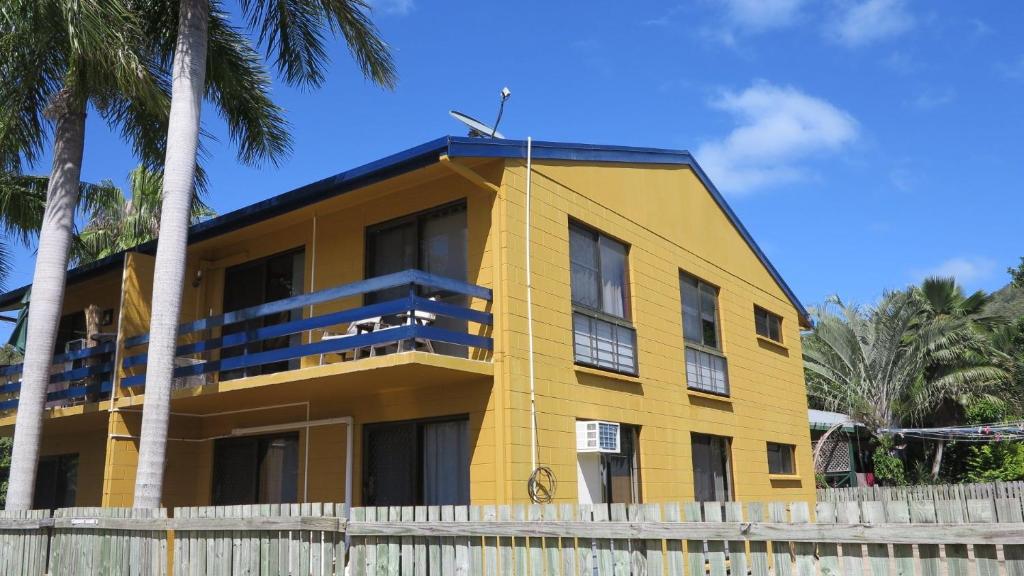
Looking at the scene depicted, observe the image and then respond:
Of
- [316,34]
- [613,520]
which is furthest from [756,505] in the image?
[316,34]

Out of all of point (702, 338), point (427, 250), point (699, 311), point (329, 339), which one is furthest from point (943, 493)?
point (329, 339)

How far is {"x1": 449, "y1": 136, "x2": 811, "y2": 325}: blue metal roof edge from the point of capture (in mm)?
11414

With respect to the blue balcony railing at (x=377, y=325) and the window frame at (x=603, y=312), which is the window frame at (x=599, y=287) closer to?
the window frame at (x=603, y=312)

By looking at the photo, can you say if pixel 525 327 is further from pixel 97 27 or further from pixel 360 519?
pixel 97 27

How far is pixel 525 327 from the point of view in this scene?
1160 cm

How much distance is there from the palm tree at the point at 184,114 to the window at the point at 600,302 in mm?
4201

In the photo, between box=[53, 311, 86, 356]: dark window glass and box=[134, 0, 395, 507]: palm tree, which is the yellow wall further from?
box=[53, 311, 86, 356]: dark window glass

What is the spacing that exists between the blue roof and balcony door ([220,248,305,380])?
93 cm

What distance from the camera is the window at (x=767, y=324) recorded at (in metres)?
19.2

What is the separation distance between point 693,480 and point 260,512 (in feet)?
26.3

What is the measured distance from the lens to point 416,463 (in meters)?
12.1

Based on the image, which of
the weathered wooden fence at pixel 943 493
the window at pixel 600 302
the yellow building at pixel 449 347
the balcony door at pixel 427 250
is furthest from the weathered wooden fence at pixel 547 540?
the weathered wooden fence at pixel 943 493

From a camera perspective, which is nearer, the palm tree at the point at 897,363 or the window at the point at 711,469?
the window at the point at 711,469

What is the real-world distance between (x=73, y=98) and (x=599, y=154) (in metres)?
8.42
